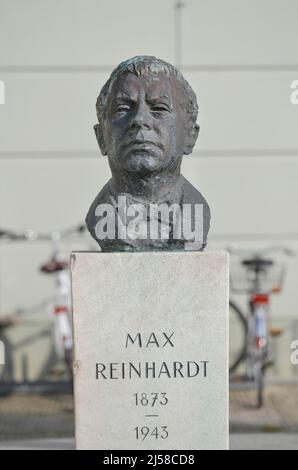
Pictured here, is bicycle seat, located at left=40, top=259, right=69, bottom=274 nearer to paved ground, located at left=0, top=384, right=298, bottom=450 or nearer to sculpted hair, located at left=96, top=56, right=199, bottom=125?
paved ground, located at left=0, top=384, right=298, bottom=450

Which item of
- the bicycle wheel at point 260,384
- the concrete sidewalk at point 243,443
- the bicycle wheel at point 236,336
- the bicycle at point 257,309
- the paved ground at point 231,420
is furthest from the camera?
the bicycle wheel at point 236,336

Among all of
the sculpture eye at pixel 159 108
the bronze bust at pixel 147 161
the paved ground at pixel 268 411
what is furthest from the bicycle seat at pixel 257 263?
the sculpture eye at pixel 159 108

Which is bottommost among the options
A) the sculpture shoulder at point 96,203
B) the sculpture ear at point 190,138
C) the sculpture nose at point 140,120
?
the sculpture shoulder at point 96,203

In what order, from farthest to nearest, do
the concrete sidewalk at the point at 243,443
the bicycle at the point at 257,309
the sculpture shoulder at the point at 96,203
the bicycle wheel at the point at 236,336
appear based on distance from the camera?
the bicycle wheel at the point at 236,336
the bicycle at the point at 257,309
the concrete sidewalk at the point at 243,443
the sculpture shoulder at the point at 96,203

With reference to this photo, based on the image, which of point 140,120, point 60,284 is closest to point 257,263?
point 60,284

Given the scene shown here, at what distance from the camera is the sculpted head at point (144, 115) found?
402 centimetres

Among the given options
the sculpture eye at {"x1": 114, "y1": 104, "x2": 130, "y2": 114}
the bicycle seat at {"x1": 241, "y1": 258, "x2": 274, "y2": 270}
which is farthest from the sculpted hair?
the bicycle seat at {"x1": 241, "y1": 258, "x2": 274, "y2": 270}

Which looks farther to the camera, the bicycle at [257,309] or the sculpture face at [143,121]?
the bicycle at [257,309]

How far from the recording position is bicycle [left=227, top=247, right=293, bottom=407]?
6828mm

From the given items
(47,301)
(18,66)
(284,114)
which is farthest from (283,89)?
(47,301)

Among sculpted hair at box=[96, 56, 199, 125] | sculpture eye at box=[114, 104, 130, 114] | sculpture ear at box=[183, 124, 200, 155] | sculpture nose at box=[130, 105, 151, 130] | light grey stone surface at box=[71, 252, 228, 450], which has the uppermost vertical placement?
sculpted hair at box=[96, 56, 199, 125]

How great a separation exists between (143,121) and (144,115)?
4 centimetres

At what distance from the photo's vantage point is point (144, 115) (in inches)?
158

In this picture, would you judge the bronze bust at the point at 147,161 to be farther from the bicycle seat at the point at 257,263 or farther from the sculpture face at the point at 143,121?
the bicycle seat at the point at 257,263
